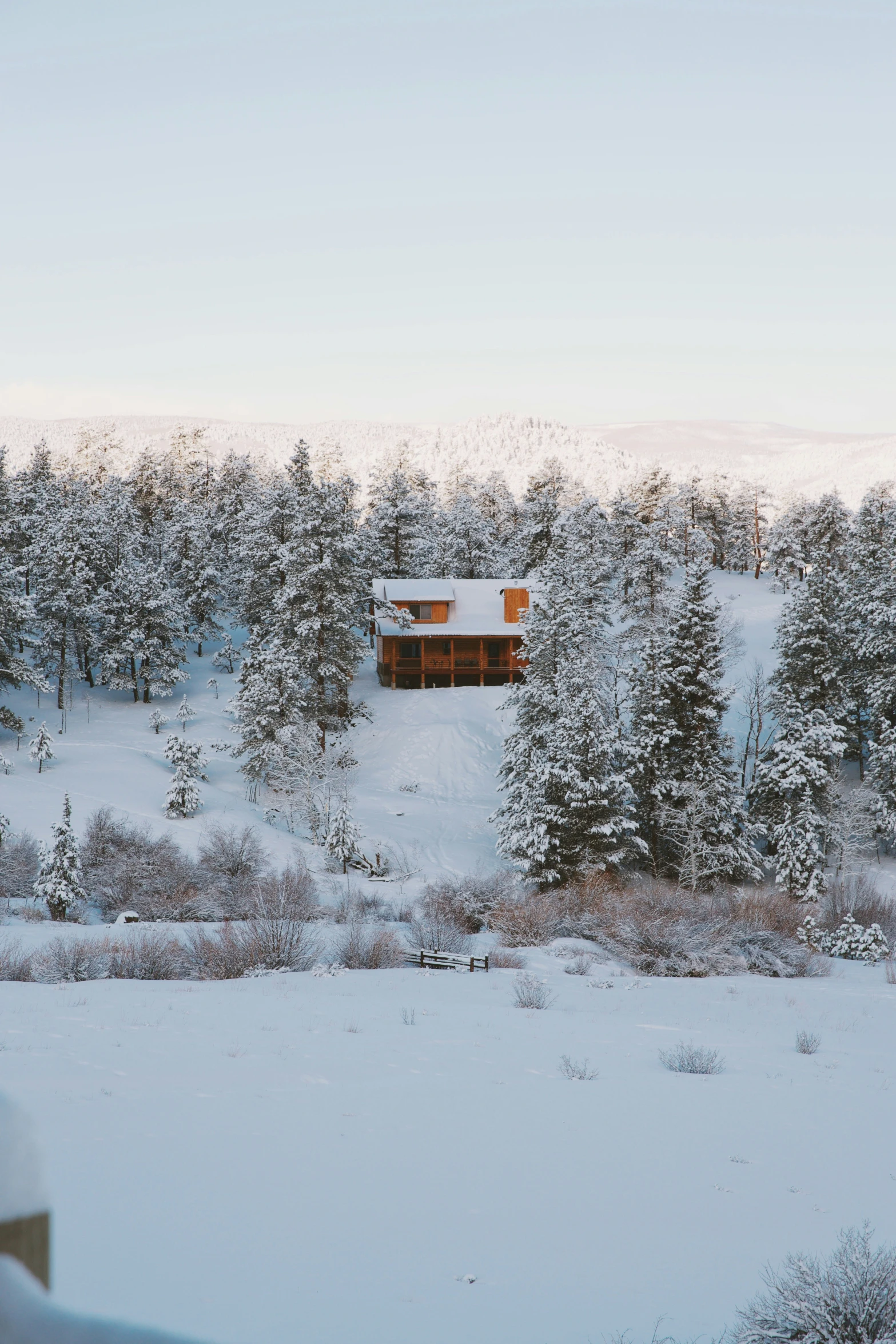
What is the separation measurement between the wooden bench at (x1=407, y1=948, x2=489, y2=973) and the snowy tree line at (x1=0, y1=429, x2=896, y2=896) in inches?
492

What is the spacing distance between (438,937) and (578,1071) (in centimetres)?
1132

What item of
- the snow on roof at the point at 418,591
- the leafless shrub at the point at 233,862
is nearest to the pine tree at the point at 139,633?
the snow on roof at the point at 418,591

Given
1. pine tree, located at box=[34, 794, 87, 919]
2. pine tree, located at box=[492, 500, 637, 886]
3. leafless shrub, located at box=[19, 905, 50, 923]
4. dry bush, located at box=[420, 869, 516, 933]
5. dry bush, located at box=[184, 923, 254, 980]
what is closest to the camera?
dry bush, located at box=[184, 923, 254, 980]

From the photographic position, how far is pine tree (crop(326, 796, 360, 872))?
104 ft

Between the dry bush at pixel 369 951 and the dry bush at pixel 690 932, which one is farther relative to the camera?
the dry bush at pixel 690 932

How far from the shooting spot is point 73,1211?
5172mm

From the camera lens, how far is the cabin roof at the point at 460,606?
5566cm

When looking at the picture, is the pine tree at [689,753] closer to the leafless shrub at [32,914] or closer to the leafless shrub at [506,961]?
the leafless shrub at [506,961]

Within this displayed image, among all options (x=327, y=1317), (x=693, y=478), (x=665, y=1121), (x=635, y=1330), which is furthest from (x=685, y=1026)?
(x=693, y=478)

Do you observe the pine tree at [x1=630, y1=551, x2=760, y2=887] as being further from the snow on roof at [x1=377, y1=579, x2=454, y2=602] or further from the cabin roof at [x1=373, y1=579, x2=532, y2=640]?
the snow on roof at [x1=377, y1=579, x2=454, y2=602]

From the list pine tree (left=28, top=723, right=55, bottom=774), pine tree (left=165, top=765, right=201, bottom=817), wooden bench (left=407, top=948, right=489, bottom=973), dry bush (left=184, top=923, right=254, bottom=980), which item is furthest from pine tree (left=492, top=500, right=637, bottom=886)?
pine tree (left=28, top=723, right=55, bottom=774)

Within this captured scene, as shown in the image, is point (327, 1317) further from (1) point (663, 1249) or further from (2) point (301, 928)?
(2) point (301, 928)

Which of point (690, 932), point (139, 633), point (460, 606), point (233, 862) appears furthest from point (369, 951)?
point (460, 606)

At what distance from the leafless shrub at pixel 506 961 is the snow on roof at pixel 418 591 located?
3748 centimetres
